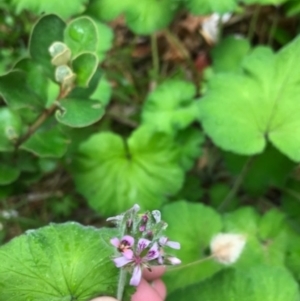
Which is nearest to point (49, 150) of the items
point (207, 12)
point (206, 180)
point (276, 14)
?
point (207, 12)

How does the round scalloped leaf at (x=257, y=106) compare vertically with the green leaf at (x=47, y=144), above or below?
above

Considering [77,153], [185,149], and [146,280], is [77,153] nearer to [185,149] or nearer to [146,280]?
[185,149]

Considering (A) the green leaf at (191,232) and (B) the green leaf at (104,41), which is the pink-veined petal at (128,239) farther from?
(B) the green leaf at (104,41)

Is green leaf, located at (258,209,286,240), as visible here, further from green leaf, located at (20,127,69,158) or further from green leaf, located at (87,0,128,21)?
green leaf, located at (87,0,128,21)

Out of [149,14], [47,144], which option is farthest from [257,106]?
[47,144]

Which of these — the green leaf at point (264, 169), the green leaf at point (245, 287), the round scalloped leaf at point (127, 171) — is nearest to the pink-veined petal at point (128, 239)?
the green leaf at point (245, 287)

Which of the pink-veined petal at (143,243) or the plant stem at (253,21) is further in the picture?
the plant stem at (253,21)

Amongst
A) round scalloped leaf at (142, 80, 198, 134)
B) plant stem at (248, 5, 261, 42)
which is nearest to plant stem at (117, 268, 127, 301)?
round scalloped leaf at (142, 80, 198, 134)
